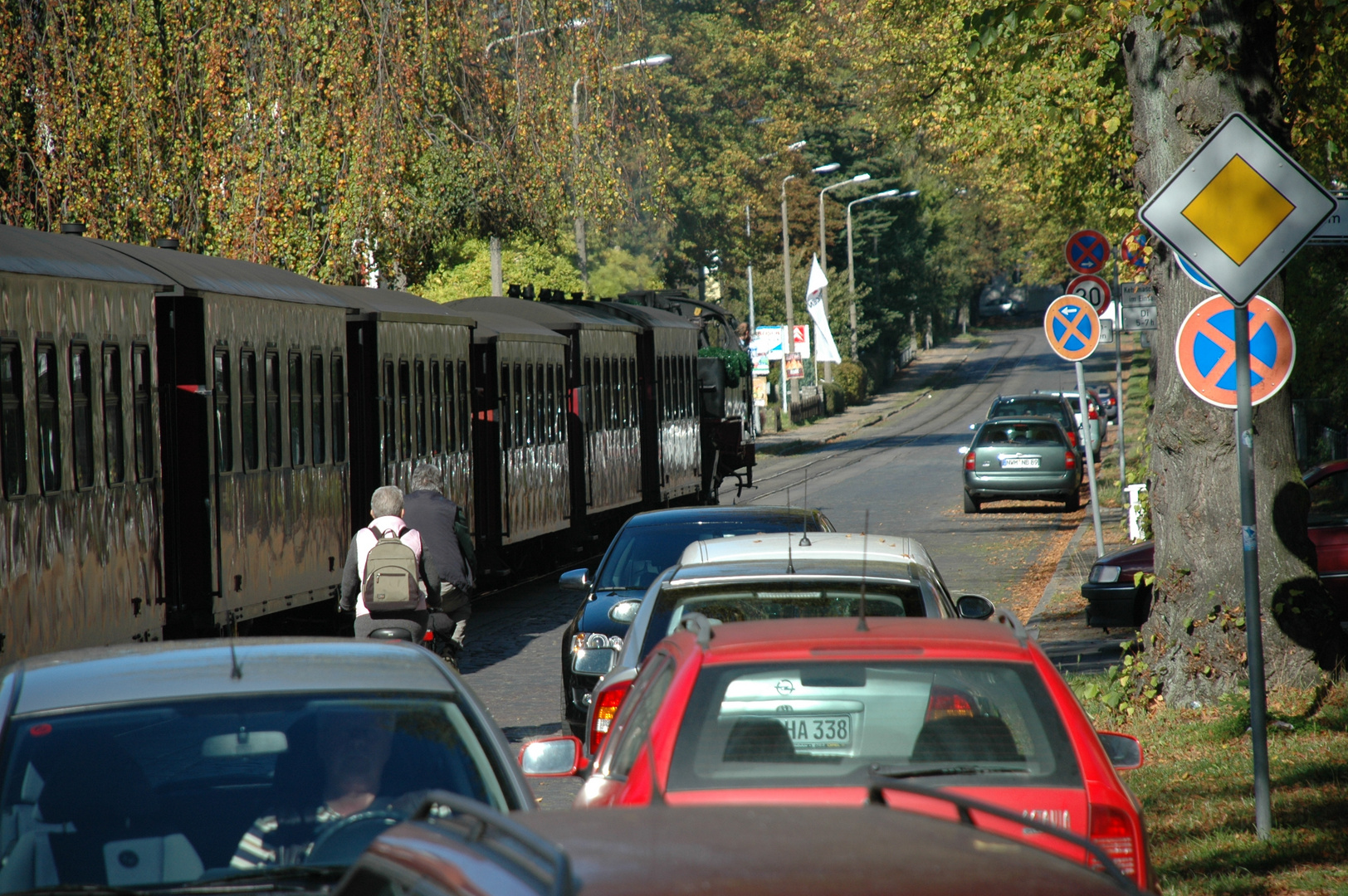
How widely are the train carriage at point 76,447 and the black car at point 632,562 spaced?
9.89 ft

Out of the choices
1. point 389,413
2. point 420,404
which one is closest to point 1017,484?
point 420,404

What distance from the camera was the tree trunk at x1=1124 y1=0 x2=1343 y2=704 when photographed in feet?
32.4

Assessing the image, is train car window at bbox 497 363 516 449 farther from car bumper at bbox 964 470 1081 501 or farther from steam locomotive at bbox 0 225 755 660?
car bumper at bbox 964 470 1081 501

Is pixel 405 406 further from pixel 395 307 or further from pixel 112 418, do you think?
pixel 112 418

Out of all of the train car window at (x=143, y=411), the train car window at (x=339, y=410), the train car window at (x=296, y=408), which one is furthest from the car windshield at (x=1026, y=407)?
the train car window at (x=143, y=411)

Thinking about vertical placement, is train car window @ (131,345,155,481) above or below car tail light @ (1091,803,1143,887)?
above

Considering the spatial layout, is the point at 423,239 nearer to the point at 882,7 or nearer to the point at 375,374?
the point at 375,374

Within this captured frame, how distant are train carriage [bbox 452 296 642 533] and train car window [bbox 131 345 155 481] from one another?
9964 millimetres

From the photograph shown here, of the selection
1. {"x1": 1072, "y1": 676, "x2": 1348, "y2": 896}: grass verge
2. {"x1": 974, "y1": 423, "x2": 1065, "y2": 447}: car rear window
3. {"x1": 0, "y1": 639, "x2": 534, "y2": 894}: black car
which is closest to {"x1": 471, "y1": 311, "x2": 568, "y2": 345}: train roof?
{"x1": 974, "y1": 423, "x2": 1065, "y2": 447}: car rear window

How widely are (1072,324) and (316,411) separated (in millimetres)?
8418

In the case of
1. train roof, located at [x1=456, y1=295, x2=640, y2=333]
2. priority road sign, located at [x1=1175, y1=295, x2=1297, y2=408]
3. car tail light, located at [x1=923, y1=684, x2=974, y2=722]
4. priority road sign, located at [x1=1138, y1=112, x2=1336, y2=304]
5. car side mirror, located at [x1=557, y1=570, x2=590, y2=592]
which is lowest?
car side mirror, located at [x1=557, y1=570, x2=590, y2=592]

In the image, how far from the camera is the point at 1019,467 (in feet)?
90.2

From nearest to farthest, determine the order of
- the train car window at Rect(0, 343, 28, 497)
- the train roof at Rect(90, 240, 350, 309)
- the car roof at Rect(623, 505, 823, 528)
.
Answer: the train car window at Rect(0, 343, 28, 497), the car roof at Rect(623, 505, 823, 528), the train roof at Rect(90, 240, 350, 309)

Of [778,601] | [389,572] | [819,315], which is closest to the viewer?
[778,601]
